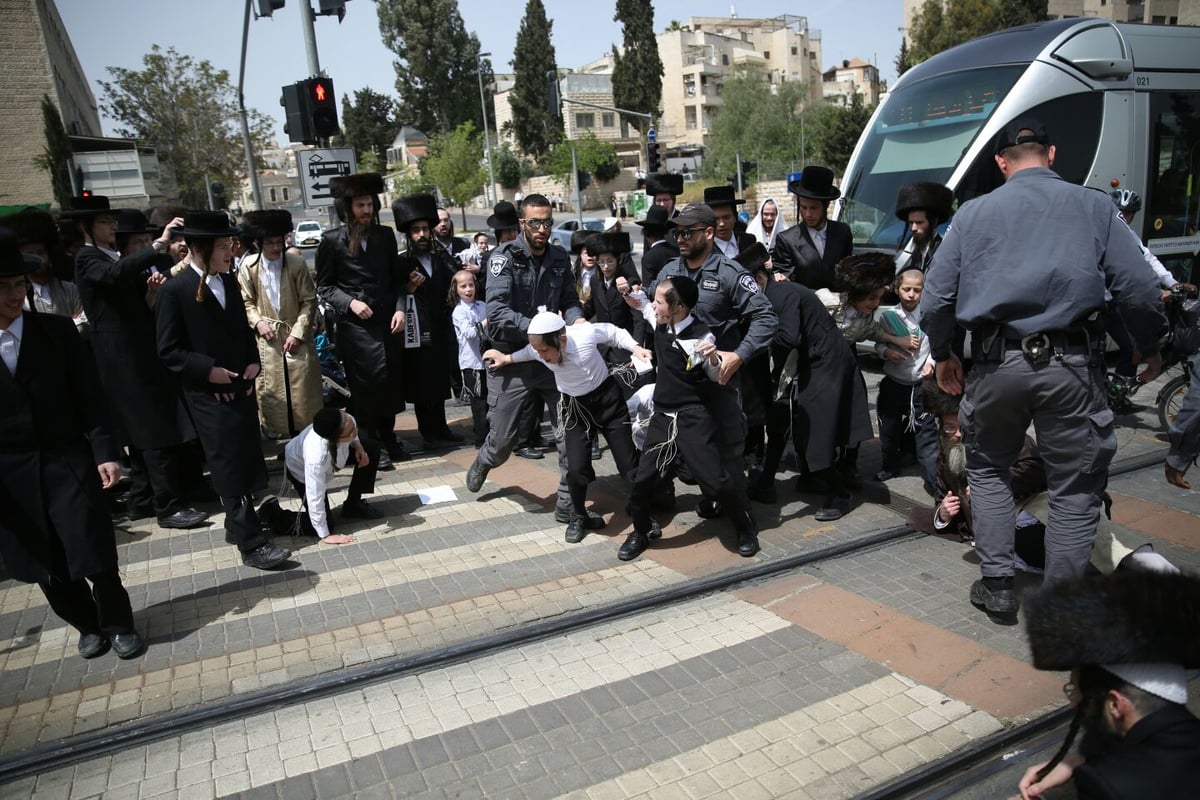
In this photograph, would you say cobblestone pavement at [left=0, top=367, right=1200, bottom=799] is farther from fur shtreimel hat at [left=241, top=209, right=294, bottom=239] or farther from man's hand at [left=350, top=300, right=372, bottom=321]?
fur shtreimel hat at [left=241, top=209, right=294, bottom=239]

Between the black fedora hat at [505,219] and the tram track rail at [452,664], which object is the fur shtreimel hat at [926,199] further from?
the black fedora hat at [505,219]

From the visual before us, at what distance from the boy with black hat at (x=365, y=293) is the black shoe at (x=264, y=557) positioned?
2.15 m

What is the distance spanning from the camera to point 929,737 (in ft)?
11.1

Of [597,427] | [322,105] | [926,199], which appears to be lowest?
[597,427]

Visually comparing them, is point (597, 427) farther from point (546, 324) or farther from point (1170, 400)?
point (1170, 400)

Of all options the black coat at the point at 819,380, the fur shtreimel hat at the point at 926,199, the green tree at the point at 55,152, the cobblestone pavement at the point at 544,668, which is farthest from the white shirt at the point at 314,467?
the green tree at the point at 55,152

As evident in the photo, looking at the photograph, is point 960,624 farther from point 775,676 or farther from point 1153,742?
point 1153,742

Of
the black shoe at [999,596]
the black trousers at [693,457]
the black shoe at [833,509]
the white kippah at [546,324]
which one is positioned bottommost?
the black shoe at [833,509]

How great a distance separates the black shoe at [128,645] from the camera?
173 inches

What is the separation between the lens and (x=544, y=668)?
411cm

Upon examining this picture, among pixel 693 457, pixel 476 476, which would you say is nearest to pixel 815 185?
pixel 693 457

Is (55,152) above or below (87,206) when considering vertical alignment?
above

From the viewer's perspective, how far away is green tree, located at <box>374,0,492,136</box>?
7025 cm

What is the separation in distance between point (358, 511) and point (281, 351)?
4.91ft
